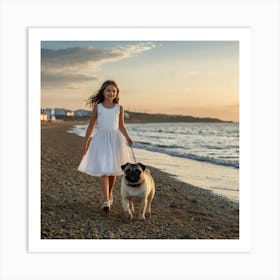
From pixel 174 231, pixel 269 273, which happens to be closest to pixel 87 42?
pixel 174 231

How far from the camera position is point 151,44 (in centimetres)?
464

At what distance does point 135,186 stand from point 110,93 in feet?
2.82

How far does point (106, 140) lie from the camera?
4727 millimetres

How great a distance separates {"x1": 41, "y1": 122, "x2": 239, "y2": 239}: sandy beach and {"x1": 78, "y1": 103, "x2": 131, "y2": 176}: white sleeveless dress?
1.06 ft

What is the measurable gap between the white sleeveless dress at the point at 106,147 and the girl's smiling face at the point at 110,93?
0.08m

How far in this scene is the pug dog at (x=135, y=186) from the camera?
4.48 metres

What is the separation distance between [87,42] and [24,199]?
1479mm

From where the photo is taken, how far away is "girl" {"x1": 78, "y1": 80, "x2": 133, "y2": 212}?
15.5 feet

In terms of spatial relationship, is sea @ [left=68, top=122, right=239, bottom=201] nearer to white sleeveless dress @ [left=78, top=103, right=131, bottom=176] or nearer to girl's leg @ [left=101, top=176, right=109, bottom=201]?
white sleeveless dress @ [left=78, top=103, right=131, bottom=176]

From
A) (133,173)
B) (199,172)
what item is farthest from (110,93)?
(199,172)

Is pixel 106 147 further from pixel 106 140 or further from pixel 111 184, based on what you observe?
pixel 111 184
